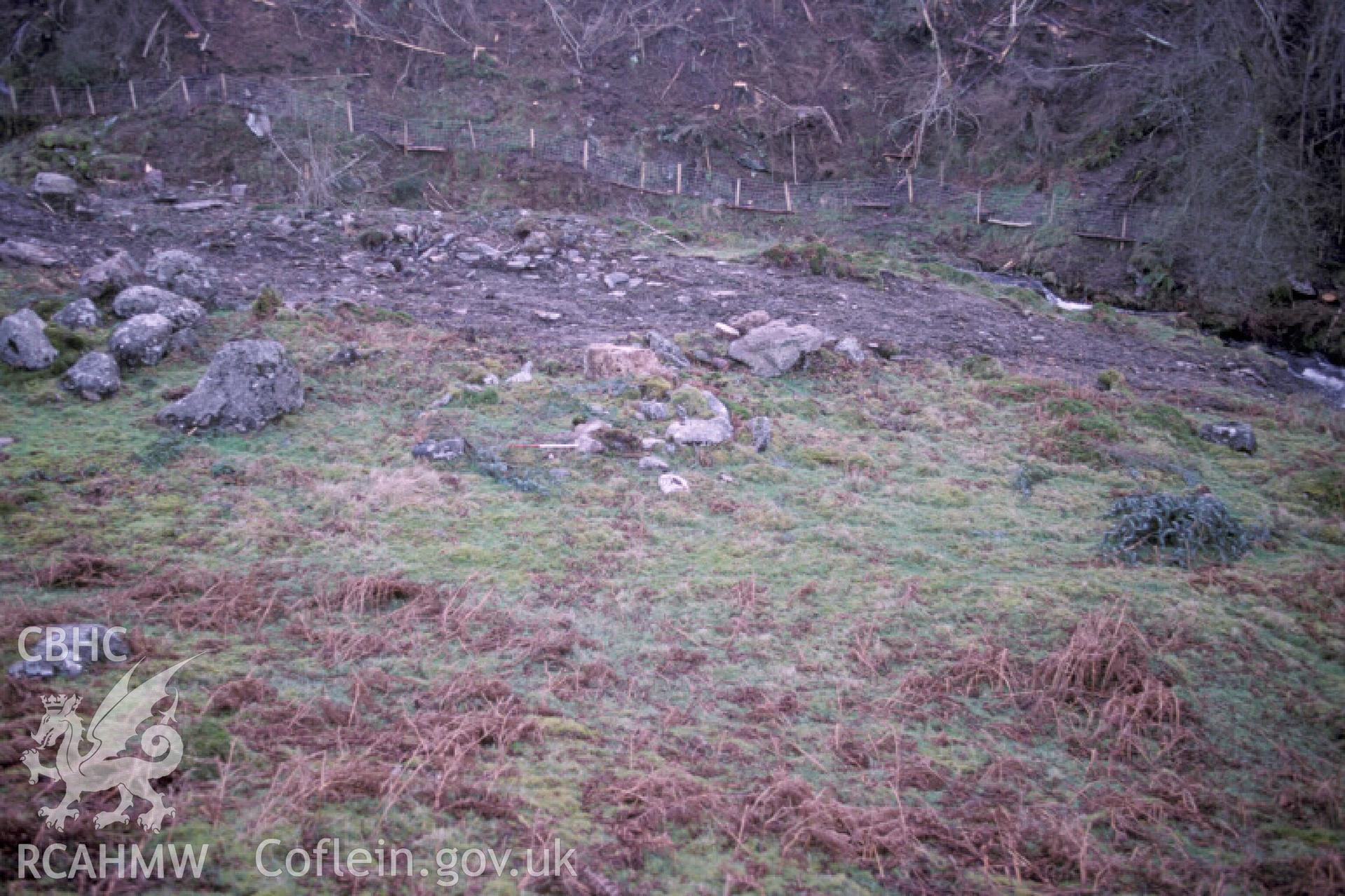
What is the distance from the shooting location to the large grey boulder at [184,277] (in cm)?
771

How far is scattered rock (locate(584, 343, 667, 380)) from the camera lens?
6.70 metres

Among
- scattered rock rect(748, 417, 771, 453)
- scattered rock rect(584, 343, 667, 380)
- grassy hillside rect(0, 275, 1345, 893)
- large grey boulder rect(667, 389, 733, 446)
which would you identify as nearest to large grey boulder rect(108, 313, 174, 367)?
grassy hillside rect(0, 275, 1345, 893)

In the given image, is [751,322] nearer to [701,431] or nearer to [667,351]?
[667,351]

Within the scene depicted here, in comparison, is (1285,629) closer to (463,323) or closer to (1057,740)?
(1057,740)

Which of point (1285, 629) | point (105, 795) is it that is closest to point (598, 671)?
point (105, 795)

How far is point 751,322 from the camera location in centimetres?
821

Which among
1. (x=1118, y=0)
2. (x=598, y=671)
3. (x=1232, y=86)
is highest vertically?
(x=1118, y=0)

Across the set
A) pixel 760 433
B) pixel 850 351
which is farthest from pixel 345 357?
pixel 850 351

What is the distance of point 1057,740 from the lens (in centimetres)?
308

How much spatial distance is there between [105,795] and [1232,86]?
16.0 m

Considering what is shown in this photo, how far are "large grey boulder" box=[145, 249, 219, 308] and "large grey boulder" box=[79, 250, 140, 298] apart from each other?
0.77ft

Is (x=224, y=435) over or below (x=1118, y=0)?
below

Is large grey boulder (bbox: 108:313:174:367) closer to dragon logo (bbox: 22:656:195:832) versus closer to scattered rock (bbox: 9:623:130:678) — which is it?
scattered rock (bbox: 9:623:130:678)

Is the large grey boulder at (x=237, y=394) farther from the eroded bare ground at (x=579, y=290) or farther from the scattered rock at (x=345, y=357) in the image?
the eroded bare ground at (x=579, y=290)
